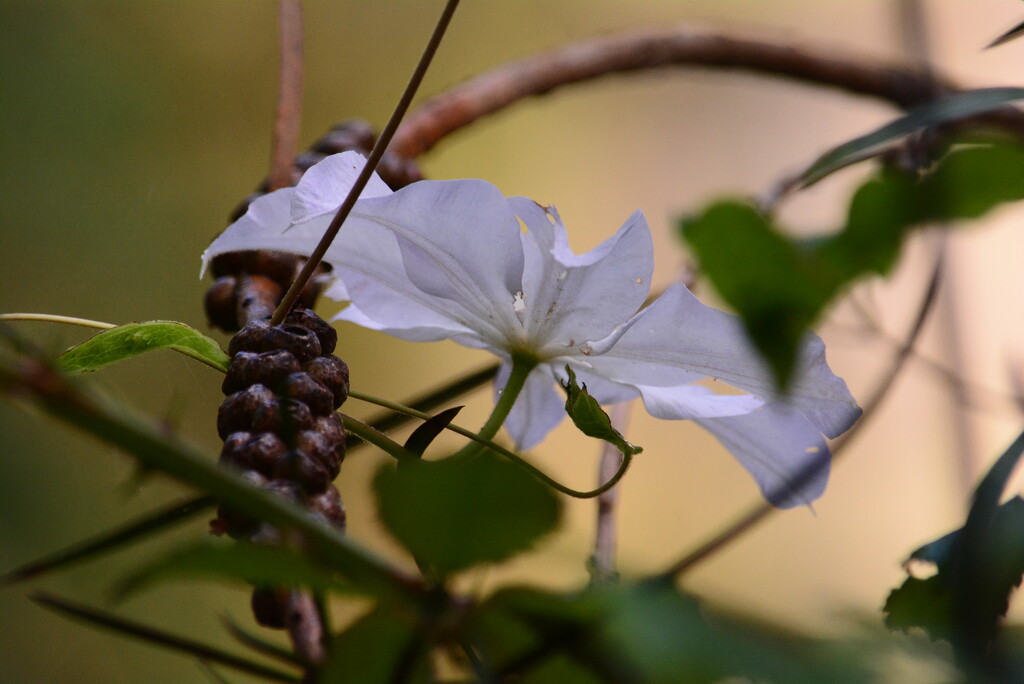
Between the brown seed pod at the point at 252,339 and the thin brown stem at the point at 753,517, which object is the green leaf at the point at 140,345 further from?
Result: the thin brown stem at the point at 753,517

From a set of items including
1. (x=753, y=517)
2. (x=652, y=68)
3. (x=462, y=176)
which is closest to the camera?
(x=753, y=517)

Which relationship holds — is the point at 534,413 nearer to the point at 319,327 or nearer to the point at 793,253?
the point at 319,327

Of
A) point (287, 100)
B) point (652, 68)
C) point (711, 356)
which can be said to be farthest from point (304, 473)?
point (652, 68)

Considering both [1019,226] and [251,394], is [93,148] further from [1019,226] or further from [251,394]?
[1019,226]

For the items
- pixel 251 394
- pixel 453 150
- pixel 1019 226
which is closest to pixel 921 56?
pixel 1019 226

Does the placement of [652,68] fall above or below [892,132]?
above

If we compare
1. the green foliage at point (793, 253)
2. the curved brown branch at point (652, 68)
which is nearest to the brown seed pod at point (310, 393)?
the green foliage at point (793, 253)

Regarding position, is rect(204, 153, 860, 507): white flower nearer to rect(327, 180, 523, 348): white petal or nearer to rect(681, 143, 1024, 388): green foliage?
rect(327, 180, 523, 348): white petal
